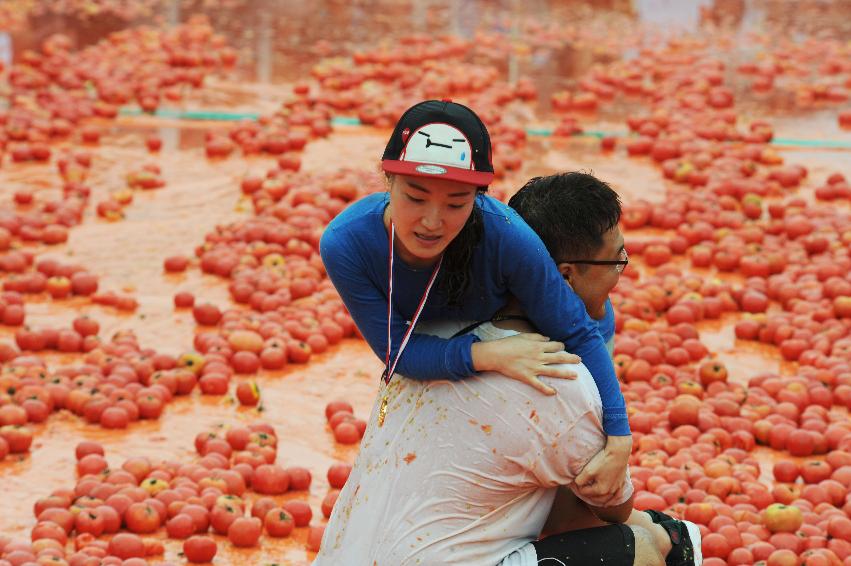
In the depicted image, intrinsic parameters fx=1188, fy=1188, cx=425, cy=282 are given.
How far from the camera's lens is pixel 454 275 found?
2.83 m

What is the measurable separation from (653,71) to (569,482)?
789cm

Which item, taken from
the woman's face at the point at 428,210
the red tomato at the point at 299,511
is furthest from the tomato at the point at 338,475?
the woman's face at the point at 428,210

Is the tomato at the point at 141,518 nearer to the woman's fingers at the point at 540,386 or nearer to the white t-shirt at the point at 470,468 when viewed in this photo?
the white t-shirt at the point at 470,468

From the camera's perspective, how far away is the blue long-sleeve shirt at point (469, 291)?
280 centimetres

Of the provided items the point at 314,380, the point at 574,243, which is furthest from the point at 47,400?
the point at 574,243

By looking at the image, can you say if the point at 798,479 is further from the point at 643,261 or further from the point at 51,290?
the point at 51,290

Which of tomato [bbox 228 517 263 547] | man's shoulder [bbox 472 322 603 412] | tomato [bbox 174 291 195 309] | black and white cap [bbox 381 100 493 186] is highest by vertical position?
black and white cap [bbox 381 100 493 186]

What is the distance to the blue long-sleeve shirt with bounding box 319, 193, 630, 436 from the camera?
2.80 meters

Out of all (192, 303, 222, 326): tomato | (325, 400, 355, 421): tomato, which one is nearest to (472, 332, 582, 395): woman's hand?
(325, 400, 355, 421): tomato

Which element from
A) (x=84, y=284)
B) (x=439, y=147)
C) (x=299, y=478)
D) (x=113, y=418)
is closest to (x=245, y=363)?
(x=113, y=418)

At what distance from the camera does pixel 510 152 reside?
7.95 m

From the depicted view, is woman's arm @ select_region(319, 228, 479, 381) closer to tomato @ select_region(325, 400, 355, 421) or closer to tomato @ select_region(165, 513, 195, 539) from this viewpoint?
tomato @ select_region(165, 513, 195, 539)

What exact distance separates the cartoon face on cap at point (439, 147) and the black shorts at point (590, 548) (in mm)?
951

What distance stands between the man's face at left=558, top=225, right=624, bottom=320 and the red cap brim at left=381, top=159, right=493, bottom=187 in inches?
20.6
